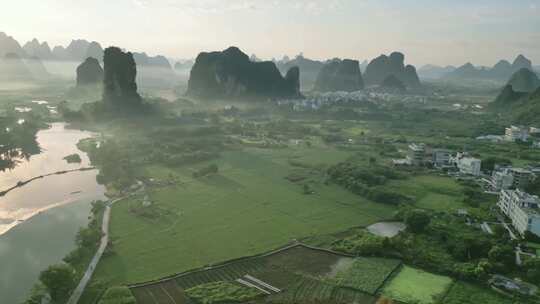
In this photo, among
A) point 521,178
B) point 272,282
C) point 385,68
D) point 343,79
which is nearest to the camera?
point 272,282

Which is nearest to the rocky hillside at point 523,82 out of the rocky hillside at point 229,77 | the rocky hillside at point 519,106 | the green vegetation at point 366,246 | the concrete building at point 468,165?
the rocky hillside at point 519,106

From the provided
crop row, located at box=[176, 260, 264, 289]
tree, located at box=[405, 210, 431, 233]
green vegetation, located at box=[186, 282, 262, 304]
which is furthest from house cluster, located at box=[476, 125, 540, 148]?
green vegetation, located at box=[186, 282, 262, 304]

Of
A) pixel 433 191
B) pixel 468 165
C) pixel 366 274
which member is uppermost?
pixel 468 165

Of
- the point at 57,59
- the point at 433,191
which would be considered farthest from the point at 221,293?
the point at 57,59

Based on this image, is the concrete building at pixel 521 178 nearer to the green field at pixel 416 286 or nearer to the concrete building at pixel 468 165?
the concrete building at pixel 468 165

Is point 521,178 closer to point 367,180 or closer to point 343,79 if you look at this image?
point 367,180

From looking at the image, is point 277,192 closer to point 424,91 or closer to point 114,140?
point 114,140

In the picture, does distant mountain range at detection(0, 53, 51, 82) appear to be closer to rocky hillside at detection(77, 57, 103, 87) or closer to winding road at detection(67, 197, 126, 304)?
rocky hillside at detection(77, 57, 103, 87)
